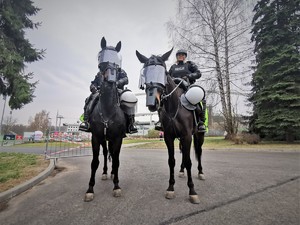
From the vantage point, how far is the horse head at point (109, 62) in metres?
3.95

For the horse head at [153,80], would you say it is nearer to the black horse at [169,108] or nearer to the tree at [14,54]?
the black horse at [169,108]

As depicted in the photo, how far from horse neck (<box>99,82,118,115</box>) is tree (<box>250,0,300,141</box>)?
1588 cm

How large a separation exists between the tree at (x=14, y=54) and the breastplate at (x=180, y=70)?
35.3 ft

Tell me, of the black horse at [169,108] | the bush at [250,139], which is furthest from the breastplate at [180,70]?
the bush at [250,139]

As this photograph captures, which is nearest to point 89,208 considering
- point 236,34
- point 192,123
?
point 192,123

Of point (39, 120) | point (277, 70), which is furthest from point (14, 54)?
point (39, 120)

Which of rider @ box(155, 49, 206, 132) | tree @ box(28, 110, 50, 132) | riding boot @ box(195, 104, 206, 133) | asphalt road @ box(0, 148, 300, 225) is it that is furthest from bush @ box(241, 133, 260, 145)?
tree @ box(28, 110, 50, 132)

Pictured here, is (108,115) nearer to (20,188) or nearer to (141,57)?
(141,57)

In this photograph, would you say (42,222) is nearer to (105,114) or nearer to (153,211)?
(153,211)

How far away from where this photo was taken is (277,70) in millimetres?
16703

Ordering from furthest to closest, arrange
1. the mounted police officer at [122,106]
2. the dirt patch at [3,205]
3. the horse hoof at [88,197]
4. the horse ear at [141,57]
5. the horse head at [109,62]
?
the mounted police officer at [122,106] → the horse ear at [141,57] → the horse head at [109,62] → the horse hoof at [88,197] → the dirt patch at [3,205]

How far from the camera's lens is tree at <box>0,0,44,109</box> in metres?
11.7

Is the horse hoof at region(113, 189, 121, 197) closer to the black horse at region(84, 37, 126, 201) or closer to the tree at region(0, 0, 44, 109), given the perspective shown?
the black horse at region(84, 37, 126, 201)

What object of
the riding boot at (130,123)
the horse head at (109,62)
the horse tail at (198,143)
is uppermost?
the horse head at (109,62)
